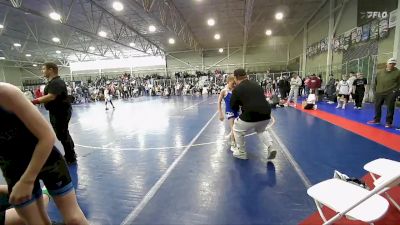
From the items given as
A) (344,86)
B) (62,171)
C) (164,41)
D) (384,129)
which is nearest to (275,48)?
(164,41)

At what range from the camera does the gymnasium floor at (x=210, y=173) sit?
9.41 feet

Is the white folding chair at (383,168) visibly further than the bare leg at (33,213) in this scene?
Yes

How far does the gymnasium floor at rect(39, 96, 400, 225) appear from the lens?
9.41 feet

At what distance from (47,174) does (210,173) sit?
2772 mm

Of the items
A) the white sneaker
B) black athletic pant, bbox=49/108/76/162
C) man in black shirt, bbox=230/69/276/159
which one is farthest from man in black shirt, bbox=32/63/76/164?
the white sneaker

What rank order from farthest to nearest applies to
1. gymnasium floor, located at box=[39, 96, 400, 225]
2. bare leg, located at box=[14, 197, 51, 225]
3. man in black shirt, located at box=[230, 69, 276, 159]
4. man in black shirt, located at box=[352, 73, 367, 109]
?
man in black shirt, located at box=[352, 73, 367, 109] → man in black shirt, located at box=[230, 69, 276, 159] → gymnasium floor, located at box=[39, 96, 400, 225] → bare leg, located at box=[14, 197, 51, 225]

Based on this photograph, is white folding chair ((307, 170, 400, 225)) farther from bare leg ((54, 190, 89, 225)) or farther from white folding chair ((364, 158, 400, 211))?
bare leg ((54, 190, 89, 225))

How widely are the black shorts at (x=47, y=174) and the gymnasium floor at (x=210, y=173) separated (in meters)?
1.31

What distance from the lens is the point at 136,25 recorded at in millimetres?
20844

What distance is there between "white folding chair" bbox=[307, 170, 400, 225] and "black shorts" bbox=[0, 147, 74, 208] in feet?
6.97

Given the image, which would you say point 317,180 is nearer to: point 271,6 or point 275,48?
point 271,6

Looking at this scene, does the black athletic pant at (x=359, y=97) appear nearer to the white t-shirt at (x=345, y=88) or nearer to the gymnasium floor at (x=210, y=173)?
the white t-shirt at (x=345, y=88)

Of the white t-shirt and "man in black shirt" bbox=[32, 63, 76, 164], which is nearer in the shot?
"man in black shirt" bbox=[32, 63, 76, 164]

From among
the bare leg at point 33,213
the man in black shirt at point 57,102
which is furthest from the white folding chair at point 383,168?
the man in black shirt at point 57,102
